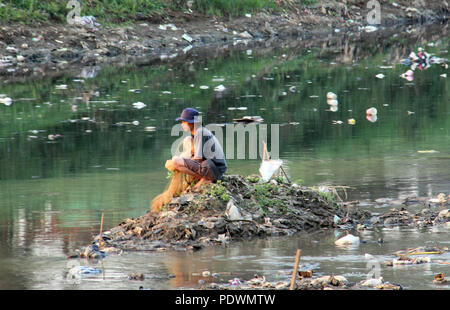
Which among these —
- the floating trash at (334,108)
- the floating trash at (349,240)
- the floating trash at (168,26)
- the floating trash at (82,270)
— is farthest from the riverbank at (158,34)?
the floating trash at (82,270)

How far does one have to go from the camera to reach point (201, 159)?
845cm

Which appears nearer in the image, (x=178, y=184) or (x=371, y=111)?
(x=178, y=184)

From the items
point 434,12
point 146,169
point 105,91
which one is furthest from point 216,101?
point 434,12

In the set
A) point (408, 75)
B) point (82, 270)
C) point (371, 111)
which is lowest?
point (82, 270)

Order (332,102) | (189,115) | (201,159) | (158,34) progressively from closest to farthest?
(189,115) → (201,159) → (332,102) → (158,34)

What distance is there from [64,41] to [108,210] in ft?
54.6

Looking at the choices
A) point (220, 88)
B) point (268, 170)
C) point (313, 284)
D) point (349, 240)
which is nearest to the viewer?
point (313, 284)

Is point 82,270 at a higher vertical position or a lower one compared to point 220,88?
lower

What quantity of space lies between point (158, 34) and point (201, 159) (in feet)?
65.5

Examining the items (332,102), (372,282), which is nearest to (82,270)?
(372,282)

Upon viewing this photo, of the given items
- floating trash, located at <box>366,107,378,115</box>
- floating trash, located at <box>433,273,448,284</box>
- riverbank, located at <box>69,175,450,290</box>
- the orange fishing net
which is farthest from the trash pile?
floating trash, located at <box>366,107,378,115</box>

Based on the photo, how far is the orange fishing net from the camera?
8.55m

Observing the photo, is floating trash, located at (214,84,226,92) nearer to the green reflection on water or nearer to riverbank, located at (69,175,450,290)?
the green reflection on water

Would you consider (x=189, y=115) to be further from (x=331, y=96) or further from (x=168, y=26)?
(x=168, y=26)
